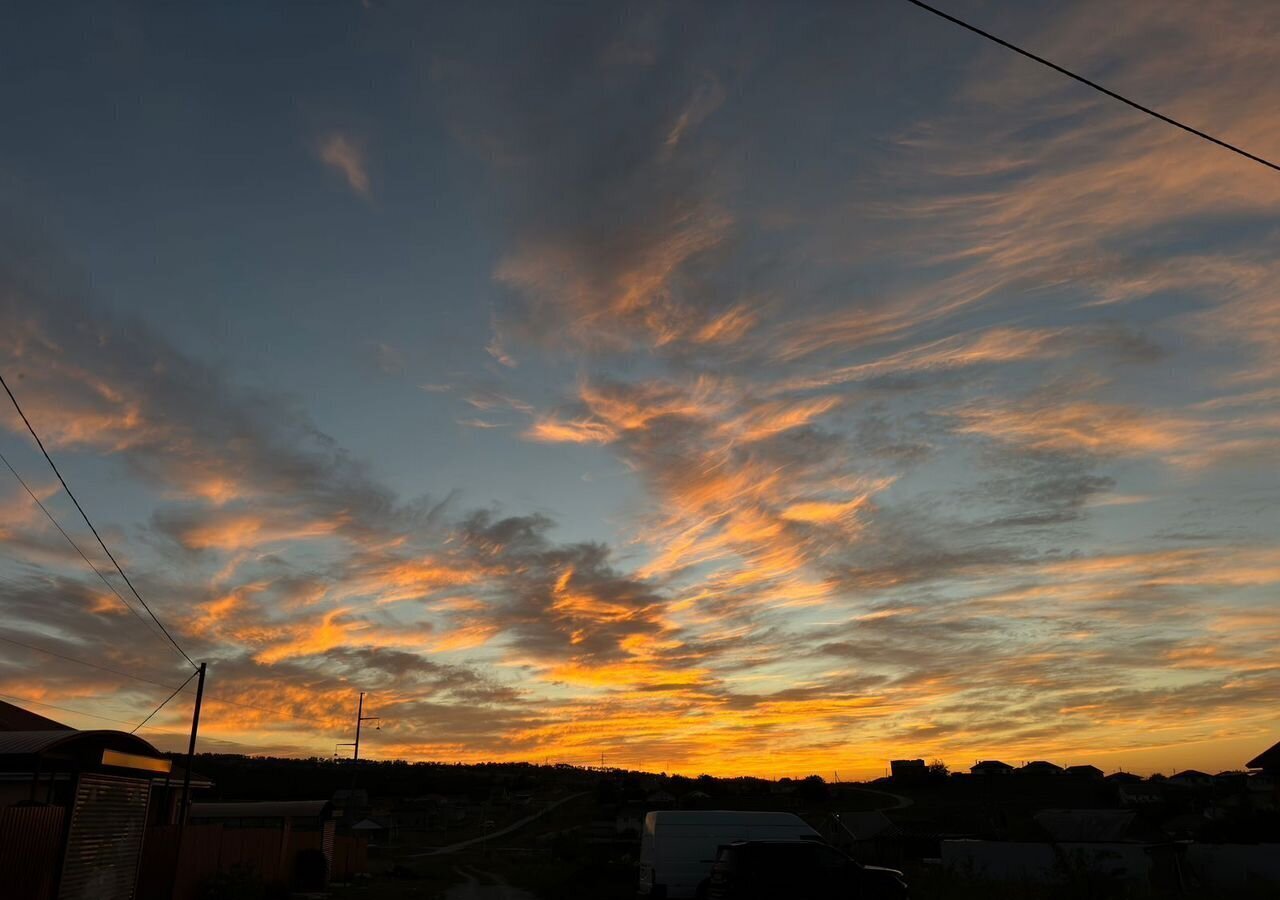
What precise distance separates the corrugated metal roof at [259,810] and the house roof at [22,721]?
9.31 metres

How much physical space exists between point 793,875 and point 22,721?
37413mm

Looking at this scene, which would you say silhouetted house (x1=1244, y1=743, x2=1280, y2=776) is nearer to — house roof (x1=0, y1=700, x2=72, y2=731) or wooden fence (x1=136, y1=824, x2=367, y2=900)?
wooden fence (x1=136, y1=824, x2=367, y2=900)

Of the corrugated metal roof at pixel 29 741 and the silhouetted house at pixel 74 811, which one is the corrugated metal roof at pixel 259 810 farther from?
the corrugated metal roof at pixel 29 741

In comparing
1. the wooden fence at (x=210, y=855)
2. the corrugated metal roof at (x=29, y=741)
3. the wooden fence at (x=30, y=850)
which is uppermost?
the corrugated metal roof at (x=29, y=741)

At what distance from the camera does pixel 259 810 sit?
46.1 meters

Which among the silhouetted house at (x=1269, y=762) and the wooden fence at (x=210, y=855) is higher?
the silhouetted house at (x=1269, y=762)

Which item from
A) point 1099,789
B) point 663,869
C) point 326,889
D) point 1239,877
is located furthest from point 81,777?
point 1099,789

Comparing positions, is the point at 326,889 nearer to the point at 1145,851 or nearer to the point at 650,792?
the point at 1145,851

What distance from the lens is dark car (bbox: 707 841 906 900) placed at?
17.6m

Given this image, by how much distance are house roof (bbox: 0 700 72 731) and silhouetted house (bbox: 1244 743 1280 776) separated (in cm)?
5037

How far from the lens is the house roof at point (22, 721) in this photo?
3681cm

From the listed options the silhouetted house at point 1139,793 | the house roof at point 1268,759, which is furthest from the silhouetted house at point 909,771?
the house roof at point 1268,759

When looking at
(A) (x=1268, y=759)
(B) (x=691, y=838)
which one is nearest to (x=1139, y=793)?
(A) (x=1268, y=759)

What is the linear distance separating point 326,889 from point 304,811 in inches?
251
